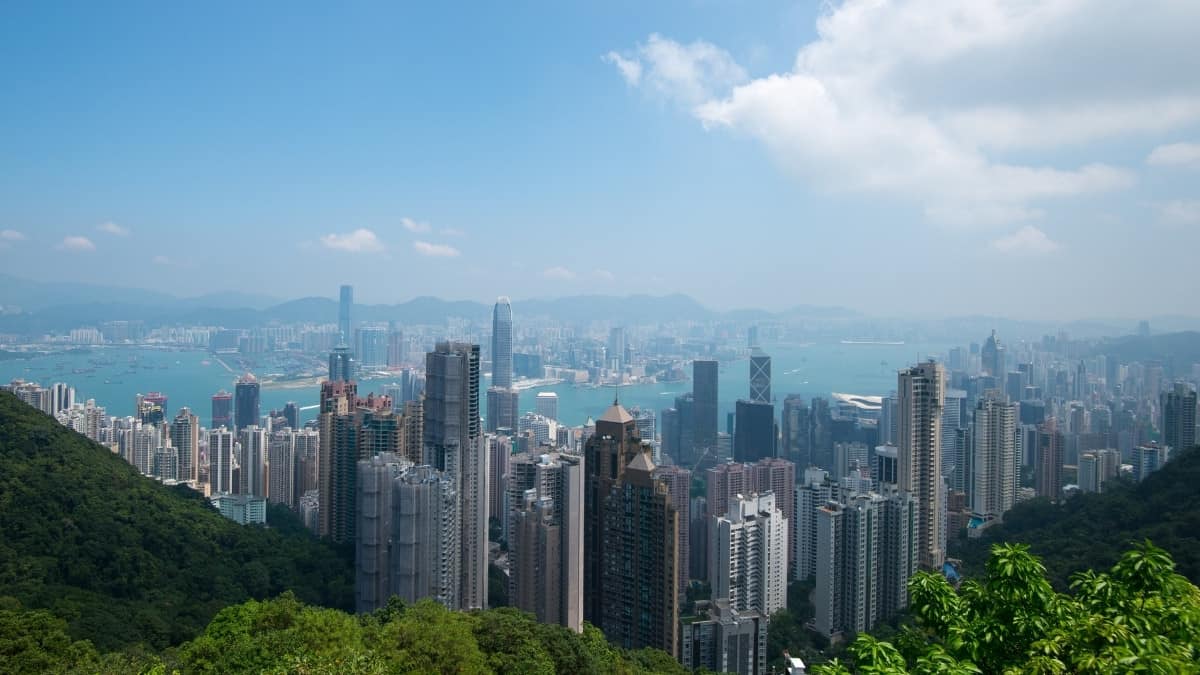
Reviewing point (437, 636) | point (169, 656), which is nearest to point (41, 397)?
point (169, 656)

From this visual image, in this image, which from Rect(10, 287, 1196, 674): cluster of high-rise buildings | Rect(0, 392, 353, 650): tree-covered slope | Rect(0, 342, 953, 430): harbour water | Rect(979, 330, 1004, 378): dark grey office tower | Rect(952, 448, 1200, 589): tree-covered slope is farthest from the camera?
Rect(979, 330, 1004, 378): dark grey office tower

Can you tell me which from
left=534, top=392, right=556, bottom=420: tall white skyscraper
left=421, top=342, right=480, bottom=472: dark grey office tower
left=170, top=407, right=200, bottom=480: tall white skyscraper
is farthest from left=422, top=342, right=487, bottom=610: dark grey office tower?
left=534, top=392, right=556, bottom=420: tall white skyscraper

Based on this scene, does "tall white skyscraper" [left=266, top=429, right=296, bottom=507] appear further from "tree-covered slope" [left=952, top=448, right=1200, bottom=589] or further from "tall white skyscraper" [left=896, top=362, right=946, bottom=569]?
"tree-covered slope" [left=952, top=448, right=1200, bottom=589]

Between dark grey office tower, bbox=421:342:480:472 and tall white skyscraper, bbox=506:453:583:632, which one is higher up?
dark grey office tower, bbox=421:342:480:472

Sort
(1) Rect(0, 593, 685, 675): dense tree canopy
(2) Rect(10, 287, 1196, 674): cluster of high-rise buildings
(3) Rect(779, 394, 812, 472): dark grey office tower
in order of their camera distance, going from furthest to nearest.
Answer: (3) Rect(779, 394, 812, 472): dark grey office tower, (2) Rect(10, 287, 1196, 674): cluster of high-rise buildings, (1) Rect(0, 593, 685, 675): dense tree canopy

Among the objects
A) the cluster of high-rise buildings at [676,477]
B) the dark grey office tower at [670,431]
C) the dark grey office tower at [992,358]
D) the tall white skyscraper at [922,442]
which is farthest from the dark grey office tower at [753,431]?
the tall white skyscraper at [922,442]

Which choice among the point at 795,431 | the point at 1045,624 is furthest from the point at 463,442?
the point at 795,431
